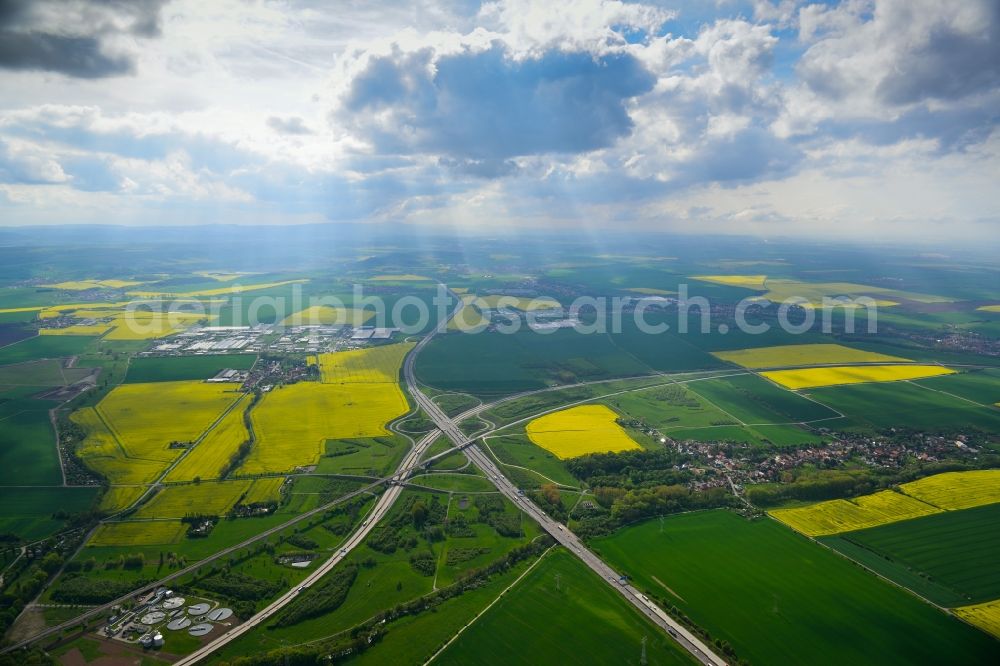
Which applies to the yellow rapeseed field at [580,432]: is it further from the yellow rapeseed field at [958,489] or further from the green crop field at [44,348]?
the green crop field at [44,348]

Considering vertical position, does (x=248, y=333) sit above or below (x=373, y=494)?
above

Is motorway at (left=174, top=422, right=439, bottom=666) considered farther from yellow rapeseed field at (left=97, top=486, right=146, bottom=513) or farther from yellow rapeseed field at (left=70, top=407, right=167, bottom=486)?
yellow rapeseed field at (left=70, top=407, right=167, bottom=486)

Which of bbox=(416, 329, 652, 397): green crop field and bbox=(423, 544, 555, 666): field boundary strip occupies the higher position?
bbox=(416, 329, 652, 397): green crop field

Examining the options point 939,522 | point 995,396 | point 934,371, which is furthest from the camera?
point 934,371

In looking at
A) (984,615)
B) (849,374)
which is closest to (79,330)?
(984,615)

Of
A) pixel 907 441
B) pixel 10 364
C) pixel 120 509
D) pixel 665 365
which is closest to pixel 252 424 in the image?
pixel 120 509

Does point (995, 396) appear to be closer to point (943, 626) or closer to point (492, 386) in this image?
point (943, 626)

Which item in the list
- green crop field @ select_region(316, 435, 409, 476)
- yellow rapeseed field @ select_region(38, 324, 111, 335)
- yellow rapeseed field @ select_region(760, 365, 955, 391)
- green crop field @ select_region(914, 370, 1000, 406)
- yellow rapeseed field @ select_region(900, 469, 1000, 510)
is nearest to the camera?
yellow rapeseed field @ select_region(900, 469, 1000, 510)

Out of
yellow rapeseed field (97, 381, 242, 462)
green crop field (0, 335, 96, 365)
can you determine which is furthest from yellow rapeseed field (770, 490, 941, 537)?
green crop field (0, 335, 96, 365)
